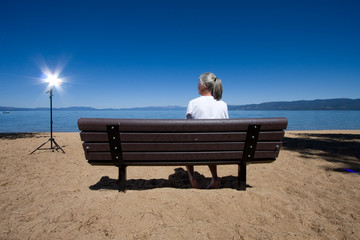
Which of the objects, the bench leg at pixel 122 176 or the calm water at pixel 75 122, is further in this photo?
the calm water at pixel 75 122

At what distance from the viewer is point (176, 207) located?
250cm

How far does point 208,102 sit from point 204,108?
0.40 ft

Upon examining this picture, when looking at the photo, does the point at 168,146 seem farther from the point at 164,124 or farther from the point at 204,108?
the point at 204,108

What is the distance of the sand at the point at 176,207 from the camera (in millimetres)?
2041

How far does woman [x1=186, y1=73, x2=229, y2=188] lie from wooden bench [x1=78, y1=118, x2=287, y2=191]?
1.53 feet

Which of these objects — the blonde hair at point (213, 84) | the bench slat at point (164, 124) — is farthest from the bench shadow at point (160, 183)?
the blonde hair at point (213, 84)

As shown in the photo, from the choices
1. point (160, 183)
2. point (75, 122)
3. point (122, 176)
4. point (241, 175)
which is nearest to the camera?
point (122, 176)

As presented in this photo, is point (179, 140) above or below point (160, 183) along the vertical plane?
above

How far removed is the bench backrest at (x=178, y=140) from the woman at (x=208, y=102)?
0.47m

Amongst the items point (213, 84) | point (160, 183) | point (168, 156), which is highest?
point (213, 84)

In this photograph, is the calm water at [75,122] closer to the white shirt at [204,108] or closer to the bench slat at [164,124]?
the bench slat at [164,124]

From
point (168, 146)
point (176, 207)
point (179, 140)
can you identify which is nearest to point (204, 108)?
point (179, 140)

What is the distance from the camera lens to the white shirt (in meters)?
2.88

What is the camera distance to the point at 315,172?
432 cm
